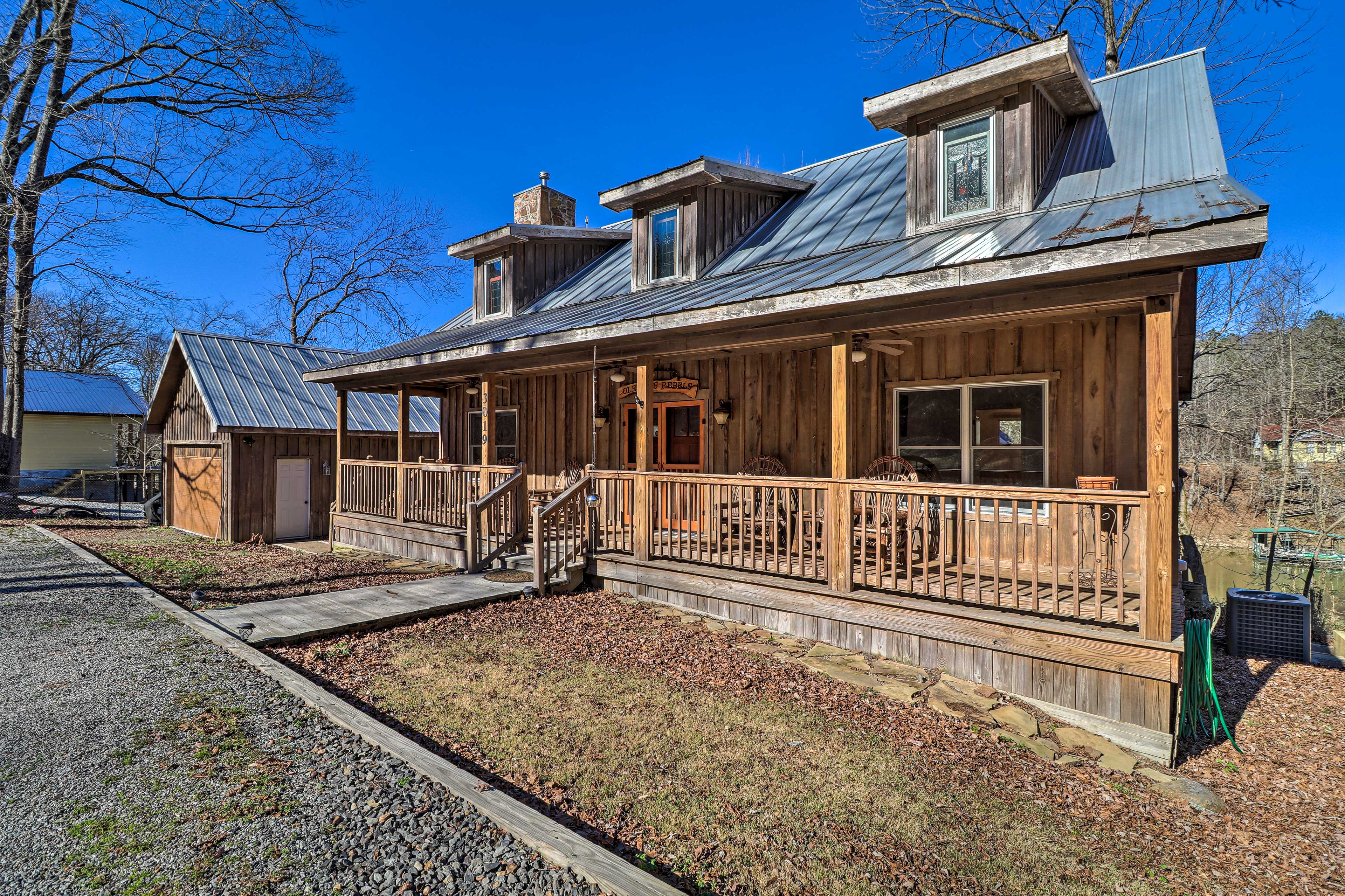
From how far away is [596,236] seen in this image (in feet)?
43.1

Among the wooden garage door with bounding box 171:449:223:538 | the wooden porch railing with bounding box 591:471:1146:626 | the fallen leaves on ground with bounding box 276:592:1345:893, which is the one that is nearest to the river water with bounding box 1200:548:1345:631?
the wooden porch railing with bounding box 591:471:1146:626

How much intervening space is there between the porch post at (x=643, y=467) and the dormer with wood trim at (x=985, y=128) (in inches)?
135

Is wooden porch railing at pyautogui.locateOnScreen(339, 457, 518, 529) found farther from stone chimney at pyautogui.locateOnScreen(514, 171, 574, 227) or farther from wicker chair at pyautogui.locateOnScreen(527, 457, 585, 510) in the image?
stone chimney at pyautogui.locateOnScreen(514, 171, 574, 227)

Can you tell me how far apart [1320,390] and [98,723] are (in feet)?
105

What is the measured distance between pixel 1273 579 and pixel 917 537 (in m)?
16.8

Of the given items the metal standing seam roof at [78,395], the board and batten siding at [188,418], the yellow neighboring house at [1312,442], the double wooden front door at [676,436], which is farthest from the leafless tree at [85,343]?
the yellow neighboring house at [1312,442]

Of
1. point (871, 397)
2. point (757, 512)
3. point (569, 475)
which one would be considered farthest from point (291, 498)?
point (871, 397)

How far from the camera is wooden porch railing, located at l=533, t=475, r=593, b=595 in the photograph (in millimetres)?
7520

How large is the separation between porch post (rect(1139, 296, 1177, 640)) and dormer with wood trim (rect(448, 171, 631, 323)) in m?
10.2

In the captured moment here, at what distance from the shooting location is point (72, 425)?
2691 cm

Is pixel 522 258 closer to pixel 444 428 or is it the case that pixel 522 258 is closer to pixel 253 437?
pixel 444 428

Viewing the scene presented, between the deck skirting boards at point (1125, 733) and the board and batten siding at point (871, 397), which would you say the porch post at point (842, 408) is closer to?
the board and batten siding at point (871, 397)

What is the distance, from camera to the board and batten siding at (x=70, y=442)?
2619cm

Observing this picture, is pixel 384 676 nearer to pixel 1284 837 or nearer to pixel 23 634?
pixel 23 634
